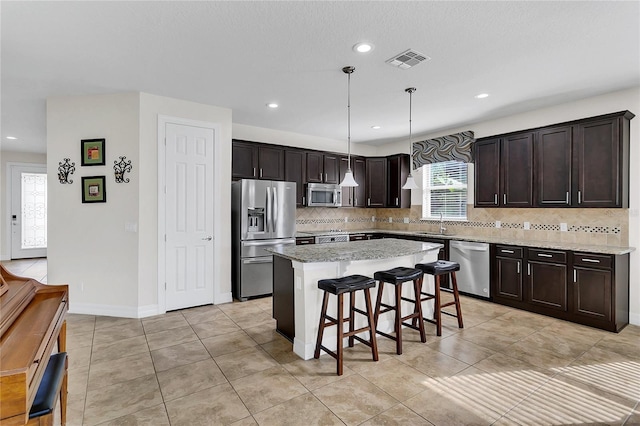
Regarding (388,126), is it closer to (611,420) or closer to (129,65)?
(129,65)

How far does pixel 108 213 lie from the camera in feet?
13.1

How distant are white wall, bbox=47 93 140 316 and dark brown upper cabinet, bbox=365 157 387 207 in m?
4.19

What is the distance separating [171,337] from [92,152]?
2475 mm

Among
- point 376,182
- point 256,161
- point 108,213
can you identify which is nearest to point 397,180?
point 376,182

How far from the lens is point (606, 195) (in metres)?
3.70

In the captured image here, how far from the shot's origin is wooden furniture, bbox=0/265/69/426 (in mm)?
1114

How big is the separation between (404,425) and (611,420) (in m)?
1.33

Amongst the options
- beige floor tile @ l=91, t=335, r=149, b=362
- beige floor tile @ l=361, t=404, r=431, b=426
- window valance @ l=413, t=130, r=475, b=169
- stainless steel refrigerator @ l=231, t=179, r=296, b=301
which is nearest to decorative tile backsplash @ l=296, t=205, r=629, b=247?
window valance @ l=413, t=130, r=475, b=169

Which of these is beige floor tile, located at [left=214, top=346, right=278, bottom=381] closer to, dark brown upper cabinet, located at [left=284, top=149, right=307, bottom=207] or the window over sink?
dark brown upper cabinet, located at [left=284, top=149, right=307, bottom=207]

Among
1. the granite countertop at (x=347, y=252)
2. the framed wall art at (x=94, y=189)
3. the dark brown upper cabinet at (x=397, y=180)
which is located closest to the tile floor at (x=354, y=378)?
the granite countertop at (x=347, y=252)

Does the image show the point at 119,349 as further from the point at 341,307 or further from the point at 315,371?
the point at 341,307

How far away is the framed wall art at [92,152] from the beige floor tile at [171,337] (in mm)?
2205

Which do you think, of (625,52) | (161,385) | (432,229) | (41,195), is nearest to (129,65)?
(161,385)

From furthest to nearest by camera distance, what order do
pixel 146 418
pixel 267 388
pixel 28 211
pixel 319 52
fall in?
pixel 28 211 → pixel 319 52 → pixel 267 388 → pixel 146 418
